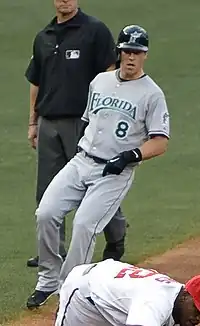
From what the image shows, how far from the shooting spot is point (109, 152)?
6867mm

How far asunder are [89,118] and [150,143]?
21.3 inches

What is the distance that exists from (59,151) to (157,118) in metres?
1.40

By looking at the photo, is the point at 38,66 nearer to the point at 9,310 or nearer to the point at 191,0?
the point at 9,310

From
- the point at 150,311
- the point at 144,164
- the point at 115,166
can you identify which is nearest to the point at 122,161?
the point at 115,166

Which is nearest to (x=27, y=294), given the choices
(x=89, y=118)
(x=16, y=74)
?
(x=89, y=118)

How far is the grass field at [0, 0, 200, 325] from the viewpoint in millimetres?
8672

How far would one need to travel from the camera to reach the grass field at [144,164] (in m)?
8.67

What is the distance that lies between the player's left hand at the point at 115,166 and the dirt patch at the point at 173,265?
1114 mm

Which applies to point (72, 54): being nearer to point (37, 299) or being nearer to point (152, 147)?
point (152, 147)

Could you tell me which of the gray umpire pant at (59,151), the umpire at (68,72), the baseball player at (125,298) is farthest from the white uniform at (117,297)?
the umpire at (68,72)

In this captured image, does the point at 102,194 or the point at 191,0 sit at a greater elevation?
the point at 102,194

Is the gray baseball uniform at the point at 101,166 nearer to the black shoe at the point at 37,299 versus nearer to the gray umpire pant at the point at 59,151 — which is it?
the black shoe at the point at 37,299

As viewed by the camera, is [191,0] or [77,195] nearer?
[77,195]

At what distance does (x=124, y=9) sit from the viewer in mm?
23188
